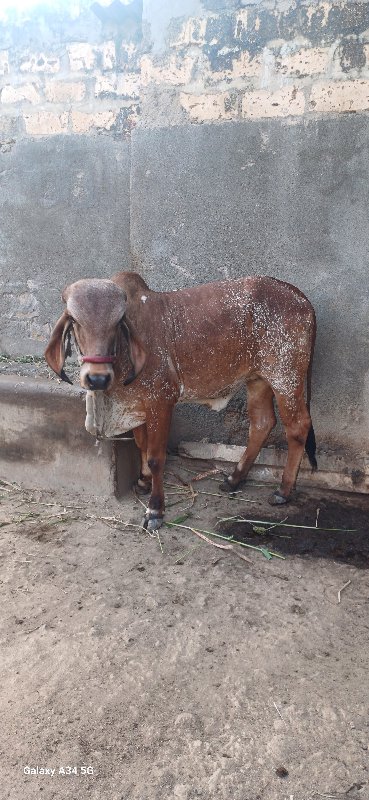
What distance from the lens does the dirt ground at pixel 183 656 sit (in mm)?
1852

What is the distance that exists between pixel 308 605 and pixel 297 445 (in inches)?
41.3

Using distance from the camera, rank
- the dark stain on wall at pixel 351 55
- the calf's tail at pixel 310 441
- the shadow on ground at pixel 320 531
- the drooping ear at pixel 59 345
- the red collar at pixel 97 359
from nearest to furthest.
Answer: the red collar at pixel 97 359, the drooping ear at pixel 59 345, the shadow on ground at pixel 320 531, the dark stain on wall at pixel 351 55, the calf's tail at pixel 310 441

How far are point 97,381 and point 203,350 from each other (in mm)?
712

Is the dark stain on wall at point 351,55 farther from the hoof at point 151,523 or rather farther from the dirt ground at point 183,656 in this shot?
the hoof at point 151,523

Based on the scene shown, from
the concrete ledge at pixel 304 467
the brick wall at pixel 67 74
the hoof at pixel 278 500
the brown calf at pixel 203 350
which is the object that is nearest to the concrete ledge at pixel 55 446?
the brown calf at pixel 203 350

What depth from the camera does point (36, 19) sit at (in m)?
4.10

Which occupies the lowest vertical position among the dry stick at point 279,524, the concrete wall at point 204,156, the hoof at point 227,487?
the hoof at point 227,487

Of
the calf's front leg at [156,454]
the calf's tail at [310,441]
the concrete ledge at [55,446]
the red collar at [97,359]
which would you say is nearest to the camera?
the red collar at [97,359]

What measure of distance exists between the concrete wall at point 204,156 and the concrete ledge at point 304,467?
0.36 feet

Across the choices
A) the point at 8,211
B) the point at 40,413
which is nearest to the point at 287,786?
the point at 40,413

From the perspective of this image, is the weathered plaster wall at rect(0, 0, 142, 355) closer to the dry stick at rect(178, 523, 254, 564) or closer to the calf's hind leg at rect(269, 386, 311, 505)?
the calf's hind leg at rect(269, 386, 311, 505)

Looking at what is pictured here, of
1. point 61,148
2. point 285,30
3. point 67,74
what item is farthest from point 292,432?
point 67,74

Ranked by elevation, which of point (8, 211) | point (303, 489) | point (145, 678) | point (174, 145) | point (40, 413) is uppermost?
point (174, 145)

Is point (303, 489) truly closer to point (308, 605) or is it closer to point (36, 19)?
point (308, 605)
